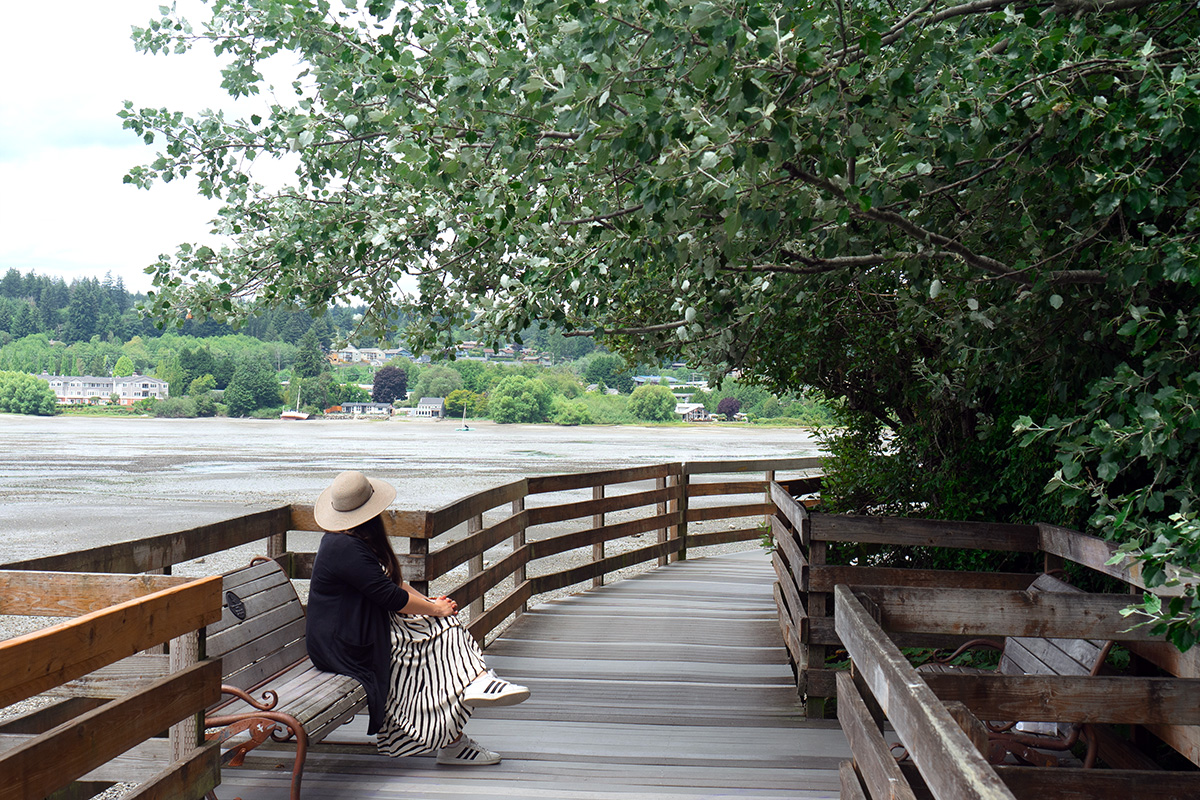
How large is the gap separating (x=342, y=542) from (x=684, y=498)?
583 centimetres

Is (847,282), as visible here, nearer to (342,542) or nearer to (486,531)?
(486,531)

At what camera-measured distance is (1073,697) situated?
231 centimetres

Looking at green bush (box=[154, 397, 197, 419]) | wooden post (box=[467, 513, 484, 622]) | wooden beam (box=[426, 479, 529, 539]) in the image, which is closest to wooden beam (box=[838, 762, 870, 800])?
wooden beam (box=[426, 479, 529, 539])

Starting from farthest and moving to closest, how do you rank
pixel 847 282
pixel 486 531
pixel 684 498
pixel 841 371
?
1. pixel 684 498
2. pixel 841 371
3. pixel 486 531
4. pixel 847 282

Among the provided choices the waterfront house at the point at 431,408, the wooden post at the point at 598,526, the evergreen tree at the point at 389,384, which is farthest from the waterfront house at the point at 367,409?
the wooden post at the point at 598,526

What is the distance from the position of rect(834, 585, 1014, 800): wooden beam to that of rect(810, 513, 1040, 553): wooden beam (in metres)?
1.81

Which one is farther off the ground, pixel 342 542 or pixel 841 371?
pixel 841 371

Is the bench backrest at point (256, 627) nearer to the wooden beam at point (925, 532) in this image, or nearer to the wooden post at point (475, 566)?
the wooden post at point (475, 566)

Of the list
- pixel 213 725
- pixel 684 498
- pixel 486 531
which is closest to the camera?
pixel 213 725

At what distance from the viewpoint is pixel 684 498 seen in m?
9.12

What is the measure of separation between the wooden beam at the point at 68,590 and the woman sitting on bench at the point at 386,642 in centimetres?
105

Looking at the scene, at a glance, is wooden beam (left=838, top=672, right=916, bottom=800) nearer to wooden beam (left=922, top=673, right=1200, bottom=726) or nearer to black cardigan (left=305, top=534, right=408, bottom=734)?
wooden beam (left=922, top=673, right=1200, bottom=726)

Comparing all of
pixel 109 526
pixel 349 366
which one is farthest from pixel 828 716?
pixel 349 366

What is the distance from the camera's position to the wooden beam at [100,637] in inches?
77.3
